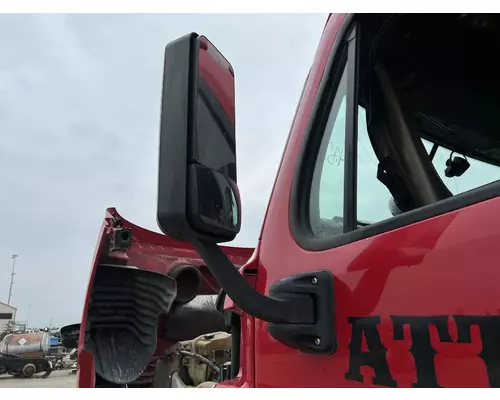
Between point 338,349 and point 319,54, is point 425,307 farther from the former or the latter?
point 319,54

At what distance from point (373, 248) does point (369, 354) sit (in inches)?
10.1

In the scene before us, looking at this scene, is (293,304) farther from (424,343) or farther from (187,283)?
(187,283)

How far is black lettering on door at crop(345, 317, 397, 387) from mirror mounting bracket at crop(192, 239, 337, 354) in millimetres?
64

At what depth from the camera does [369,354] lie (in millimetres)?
1175

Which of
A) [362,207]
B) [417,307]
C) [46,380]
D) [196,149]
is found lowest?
[46,380]

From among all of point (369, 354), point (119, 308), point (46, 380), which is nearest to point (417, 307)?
point (369, 354)

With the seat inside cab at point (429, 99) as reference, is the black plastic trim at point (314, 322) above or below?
below

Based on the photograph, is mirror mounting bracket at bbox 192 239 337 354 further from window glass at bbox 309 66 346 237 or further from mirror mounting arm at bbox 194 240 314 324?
window glass at bbox 309 66 346 237

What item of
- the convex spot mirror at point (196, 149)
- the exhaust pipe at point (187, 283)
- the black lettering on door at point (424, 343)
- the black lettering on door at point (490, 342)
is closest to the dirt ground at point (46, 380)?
the exhaust pipe at point (187, 283)

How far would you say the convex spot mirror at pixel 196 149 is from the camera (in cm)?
119

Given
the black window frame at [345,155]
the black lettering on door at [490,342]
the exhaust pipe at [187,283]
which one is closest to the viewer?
the black lettering on door at [490,342]

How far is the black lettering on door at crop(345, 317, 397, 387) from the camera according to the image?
1135 millimetres

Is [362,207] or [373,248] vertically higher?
[362,207]

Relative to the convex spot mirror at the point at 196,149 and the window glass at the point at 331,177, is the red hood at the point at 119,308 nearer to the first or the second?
the window glass at the point at 331,177
